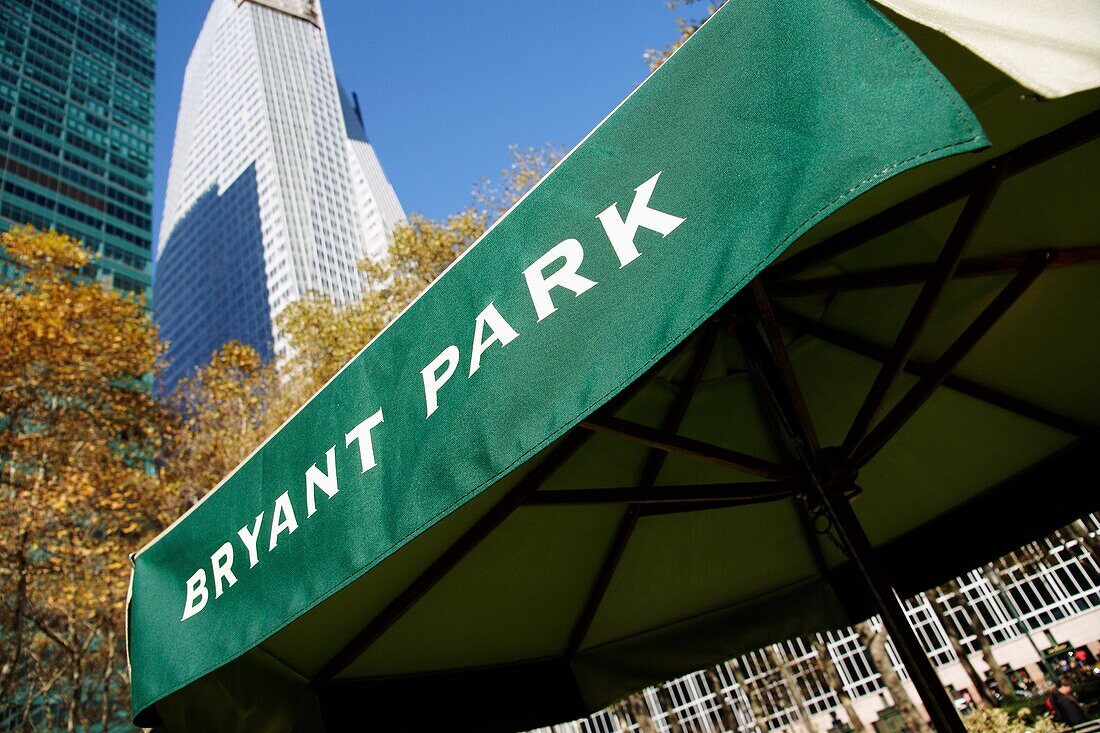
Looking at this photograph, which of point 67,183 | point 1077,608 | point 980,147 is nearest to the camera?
point 980,147

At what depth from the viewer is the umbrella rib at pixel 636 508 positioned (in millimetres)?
2270

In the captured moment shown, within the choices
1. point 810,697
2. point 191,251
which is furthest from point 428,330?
point 191,251

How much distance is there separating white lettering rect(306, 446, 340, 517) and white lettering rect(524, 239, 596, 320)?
0.57m

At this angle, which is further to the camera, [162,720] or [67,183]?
[67,183]

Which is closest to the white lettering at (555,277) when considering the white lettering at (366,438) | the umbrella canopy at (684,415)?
the umbrella canopy at (684,415)

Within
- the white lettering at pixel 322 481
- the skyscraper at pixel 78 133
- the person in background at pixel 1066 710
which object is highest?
the skyscraper at pixel 78 133

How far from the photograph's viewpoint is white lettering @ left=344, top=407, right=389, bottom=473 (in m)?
1.26

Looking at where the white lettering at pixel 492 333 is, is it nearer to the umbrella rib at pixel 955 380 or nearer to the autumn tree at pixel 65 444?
the umbrella rib at pixel 955 380

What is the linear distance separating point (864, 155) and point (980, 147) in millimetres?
123

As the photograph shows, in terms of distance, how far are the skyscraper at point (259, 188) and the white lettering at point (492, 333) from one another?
7412 cm

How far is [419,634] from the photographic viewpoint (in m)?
2.38

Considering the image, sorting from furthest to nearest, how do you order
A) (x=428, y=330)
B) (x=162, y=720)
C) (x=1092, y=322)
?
(x=1092, y=322) < (x=162, y=720) < (x=428, y=330)

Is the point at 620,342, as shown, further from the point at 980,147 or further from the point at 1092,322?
the point at 1092,322

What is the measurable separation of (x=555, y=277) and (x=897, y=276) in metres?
1.42
